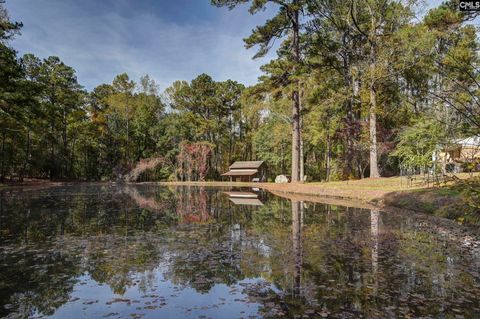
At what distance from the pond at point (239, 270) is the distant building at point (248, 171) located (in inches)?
1484

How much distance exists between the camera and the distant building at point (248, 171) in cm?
4862

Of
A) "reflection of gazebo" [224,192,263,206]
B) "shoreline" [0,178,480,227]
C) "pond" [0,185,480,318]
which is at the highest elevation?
"shoreline" [0,178,480,227]

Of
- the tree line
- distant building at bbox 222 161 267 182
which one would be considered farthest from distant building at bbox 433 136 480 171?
distant building at bbox 222 161 267 182

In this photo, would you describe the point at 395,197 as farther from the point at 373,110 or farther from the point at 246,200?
the point at 373,110

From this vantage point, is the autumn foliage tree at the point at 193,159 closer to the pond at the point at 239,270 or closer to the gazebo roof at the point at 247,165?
the gazebo roof at the point at 247,165

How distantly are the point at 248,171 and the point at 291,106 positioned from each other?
15123 mm

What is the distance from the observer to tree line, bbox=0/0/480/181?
20.7 m

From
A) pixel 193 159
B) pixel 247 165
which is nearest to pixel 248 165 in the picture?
pixel 247 165

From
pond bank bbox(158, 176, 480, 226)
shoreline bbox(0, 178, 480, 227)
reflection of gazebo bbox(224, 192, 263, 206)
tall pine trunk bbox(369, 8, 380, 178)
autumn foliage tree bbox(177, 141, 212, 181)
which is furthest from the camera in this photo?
autumn foliage tree bbox(177, 141, 212, 181)

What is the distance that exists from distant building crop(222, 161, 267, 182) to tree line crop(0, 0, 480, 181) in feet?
10.6

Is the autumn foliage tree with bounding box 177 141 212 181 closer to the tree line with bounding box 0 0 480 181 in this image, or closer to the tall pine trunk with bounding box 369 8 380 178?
the tree line with bounding box 0 0 480 181

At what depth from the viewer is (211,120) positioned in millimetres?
53062

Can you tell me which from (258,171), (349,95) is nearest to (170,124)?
(258,171)

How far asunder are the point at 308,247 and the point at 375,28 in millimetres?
22816
